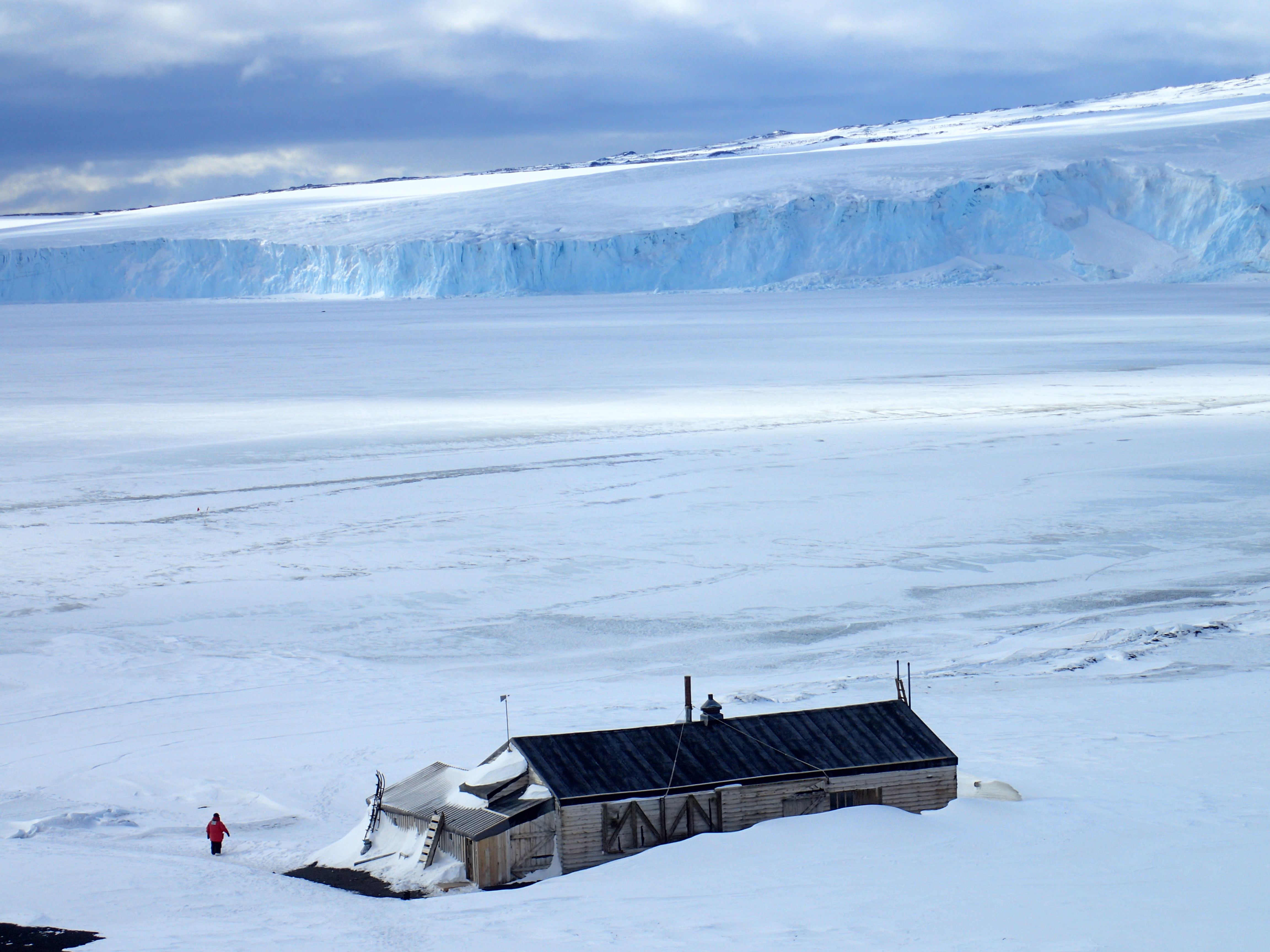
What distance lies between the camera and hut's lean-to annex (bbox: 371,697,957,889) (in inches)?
290

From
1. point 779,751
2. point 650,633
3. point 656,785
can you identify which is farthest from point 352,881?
point 650,633

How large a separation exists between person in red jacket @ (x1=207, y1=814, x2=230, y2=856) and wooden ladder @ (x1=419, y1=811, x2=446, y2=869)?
1.17 meters

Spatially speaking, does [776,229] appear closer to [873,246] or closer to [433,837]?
[873,246]

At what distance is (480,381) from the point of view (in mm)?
28750

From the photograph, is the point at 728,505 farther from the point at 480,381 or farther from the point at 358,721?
the point at 480,381

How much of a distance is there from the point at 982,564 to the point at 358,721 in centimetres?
673

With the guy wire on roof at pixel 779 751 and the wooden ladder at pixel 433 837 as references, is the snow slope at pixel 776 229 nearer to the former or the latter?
the guy wire on roof at pixel 779 751

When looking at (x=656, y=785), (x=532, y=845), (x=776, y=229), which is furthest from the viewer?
(x=776, y=229)

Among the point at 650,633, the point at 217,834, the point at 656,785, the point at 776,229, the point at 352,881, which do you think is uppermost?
the point at 776,229

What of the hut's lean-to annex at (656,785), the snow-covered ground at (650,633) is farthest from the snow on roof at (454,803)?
the snow-covered ground at (650,633)

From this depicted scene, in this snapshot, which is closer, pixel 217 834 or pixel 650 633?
pixel 217 834

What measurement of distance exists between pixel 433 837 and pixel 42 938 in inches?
77.7

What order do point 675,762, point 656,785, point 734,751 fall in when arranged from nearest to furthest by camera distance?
point 656,785 < point 675,762 < point 734,751

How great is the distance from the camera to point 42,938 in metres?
6.40
